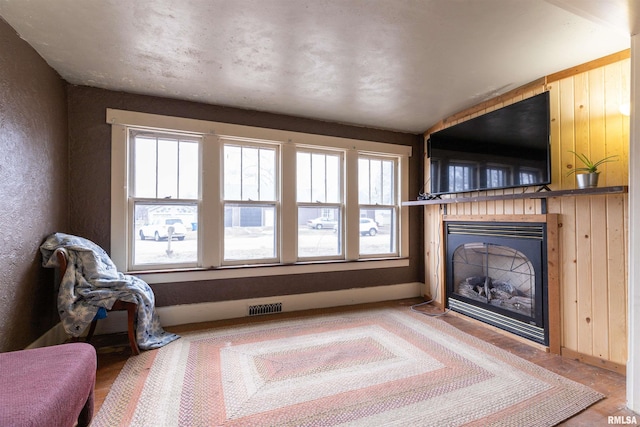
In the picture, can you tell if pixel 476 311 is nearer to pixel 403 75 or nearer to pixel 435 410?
pixel 435 410

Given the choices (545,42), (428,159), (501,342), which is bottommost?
(501,342)

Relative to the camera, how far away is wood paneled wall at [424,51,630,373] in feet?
6.98

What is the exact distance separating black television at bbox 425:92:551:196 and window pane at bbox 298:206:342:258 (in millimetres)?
1354

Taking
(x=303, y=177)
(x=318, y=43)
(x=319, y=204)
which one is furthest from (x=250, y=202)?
(x=318, y=43)

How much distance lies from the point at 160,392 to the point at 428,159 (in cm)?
384

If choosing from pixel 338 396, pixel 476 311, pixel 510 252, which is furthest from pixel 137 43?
pixel 476 311

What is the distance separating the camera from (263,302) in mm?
3389

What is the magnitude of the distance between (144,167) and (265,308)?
80.2 inches

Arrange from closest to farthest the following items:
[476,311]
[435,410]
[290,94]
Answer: [435,410], [290,94], [476,311]

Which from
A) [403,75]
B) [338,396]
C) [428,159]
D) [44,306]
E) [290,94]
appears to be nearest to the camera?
[338,396]

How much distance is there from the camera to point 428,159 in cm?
402

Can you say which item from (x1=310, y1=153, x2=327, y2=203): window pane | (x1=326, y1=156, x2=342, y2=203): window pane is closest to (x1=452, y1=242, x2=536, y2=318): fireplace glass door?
(x1=326, y1=156, x2=342, y2=203): window pane

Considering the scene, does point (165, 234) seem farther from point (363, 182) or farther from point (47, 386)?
point (363, 182)

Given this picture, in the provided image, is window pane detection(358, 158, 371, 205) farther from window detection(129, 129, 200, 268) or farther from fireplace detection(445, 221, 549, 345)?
window detection(129, 129, 200, 268)
